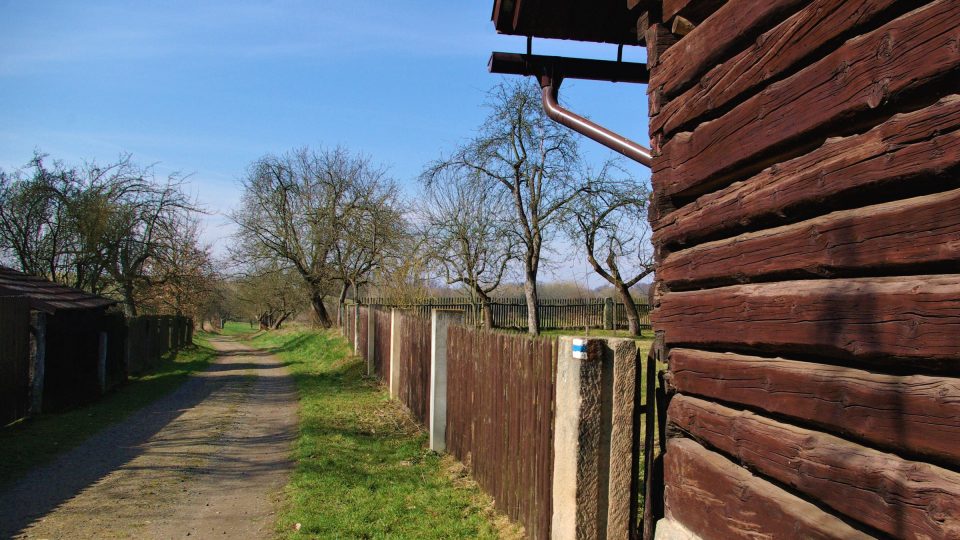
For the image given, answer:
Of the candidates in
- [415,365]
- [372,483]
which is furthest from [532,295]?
[372,483]

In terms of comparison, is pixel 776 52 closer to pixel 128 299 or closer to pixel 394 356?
pixel 394 356

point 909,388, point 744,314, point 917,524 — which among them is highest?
point 744,314

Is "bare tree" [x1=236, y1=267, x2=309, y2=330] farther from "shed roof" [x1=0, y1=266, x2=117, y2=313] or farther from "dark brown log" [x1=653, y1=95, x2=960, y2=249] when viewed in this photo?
"dark brown log" [x1=653, y1=95, x2=960, y2=249]

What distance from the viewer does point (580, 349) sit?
4.57m

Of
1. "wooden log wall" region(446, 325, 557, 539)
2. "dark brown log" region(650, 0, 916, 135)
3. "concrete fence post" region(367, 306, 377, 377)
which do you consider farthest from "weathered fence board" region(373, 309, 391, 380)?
"dark brown log" region(650, 0, 916, 135)

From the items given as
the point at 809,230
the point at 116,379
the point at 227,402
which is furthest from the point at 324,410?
the point at 809,230

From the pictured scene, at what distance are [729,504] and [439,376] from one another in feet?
21.2

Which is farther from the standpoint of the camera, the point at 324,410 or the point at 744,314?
the point at 324,410

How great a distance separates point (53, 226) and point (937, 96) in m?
24.0

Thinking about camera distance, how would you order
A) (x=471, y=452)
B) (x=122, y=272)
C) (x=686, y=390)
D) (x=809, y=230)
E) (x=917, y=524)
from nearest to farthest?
(x=917, y=524), (x=809, y=230), (x=686, y=390), (x=471, y=452), (x=122, y=272)

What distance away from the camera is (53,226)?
2155 centimetres

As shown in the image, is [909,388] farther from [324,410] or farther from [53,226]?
[53,226]

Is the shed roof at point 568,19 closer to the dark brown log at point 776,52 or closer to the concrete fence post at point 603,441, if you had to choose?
the dark brown log at point 776,52

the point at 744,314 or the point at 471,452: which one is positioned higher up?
the point at 744,314
